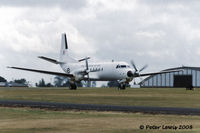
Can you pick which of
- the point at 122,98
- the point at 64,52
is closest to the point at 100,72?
the point at 64,52

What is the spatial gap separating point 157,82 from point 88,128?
141m

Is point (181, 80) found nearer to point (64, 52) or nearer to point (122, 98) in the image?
point (64, 52)

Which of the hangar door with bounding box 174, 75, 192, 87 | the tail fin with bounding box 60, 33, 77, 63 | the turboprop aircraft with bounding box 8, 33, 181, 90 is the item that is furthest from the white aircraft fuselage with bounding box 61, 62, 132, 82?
the hangar door with bounding box 174, 75, 192, 87

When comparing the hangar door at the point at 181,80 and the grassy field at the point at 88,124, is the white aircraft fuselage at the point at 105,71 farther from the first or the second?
the hangar door at the point at 181,80

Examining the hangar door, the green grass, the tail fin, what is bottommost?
the green grass

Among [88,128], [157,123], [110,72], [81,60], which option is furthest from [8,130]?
[81,60]

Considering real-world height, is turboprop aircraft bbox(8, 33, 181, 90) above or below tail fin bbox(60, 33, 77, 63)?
below

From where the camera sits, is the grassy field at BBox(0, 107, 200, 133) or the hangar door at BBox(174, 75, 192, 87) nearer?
the grassy field at BBox(0, 107, 200, 133)

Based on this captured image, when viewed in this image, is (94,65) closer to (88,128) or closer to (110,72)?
(110,72)

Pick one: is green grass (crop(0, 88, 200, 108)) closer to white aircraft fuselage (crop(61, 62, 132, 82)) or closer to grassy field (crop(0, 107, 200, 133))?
grassy field (crop(0, 107, 200, 133))

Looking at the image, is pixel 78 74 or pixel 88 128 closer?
pixel 88 128

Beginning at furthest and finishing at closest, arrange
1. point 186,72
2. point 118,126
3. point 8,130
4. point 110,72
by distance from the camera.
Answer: point 186,72 < point 110,72 < point 118,126 < point 8,130

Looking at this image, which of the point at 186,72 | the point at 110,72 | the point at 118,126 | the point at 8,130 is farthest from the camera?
the point at 186,72

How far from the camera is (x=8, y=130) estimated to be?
19984 mm
